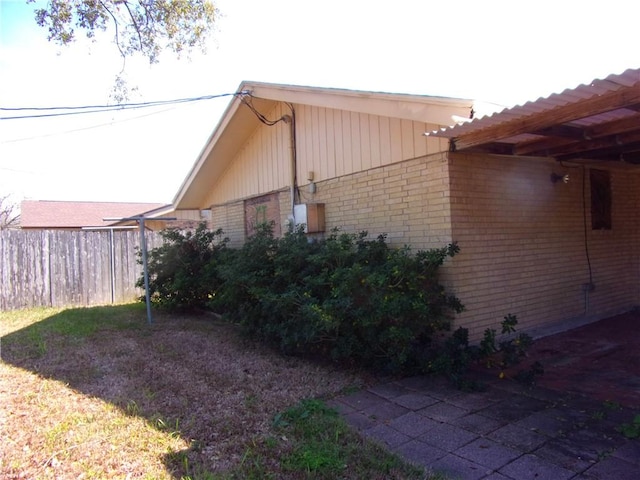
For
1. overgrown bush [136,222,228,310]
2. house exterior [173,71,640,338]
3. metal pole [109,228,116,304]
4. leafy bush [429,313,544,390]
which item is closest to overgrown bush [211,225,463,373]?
leafy bush [429,313,544,390]

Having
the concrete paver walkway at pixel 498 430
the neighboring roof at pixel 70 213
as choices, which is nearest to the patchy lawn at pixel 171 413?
the concrete paver walkway at pixel 498 430

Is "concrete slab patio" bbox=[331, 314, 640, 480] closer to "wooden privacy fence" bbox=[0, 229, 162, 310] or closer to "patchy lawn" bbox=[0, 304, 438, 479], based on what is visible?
"patchy lawn" bbox=[0, 304, 438, 479]

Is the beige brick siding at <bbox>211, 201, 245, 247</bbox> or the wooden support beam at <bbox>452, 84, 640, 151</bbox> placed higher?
the wooden support beam at <bbox>452, 84, 640, 151</bbox>

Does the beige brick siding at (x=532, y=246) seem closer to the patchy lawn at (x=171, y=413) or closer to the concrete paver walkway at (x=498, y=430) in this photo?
the concrete paver walkway at (x=498, y=430)

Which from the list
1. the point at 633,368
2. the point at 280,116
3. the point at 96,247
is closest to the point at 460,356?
→ the point at 633,368

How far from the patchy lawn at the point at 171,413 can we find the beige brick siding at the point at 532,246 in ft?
6.88

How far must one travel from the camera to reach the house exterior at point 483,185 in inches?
191

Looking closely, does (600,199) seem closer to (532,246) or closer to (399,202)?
(532,246)

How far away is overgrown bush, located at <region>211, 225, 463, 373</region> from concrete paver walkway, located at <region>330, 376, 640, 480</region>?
55cm

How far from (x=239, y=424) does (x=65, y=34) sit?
6914 millimetres

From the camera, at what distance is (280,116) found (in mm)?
8703

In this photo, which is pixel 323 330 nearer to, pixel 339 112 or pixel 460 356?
pixel 460 356

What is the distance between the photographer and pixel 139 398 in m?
4.34

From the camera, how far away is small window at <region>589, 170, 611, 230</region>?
24.0 ft
